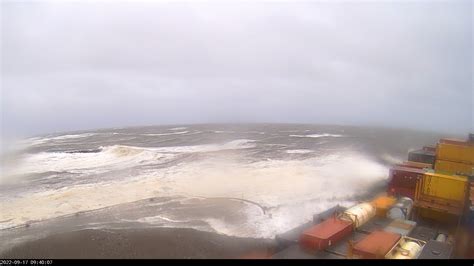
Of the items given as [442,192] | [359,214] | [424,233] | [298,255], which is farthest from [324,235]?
[442,192]

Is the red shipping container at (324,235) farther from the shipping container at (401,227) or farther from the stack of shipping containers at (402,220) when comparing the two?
the shipping container at (401,227)

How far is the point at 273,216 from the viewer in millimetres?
27734

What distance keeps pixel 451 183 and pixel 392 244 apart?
30.8ft

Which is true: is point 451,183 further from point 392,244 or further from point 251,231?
point 251,231

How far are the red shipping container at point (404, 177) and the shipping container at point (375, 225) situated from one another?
6103mm

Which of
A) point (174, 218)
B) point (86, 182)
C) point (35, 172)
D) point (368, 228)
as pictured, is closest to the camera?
point (368, 228)

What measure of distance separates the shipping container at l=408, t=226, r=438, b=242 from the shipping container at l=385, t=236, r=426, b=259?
229cm

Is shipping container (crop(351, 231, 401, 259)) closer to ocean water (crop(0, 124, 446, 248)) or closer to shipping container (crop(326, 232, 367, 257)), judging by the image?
shipping container (crop(326, 232, 367, 257))

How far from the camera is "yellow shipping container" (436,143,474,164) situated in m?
26.9

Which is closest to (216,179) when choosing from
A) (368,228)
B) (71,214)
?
Result: (71,214)

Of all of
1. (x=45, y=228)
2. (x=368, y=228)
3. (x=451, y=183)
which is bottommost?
(x=45, y=228)

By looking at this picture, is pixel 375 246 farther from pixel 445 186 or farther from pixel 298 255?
pixel 445 186
